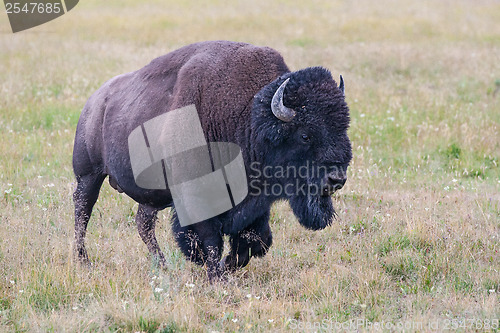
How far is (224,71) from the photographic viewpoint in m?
5.11

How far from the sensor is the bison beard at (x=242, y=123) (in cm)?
475

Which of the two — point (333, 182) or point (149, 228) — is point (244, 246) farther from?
point (149, 228)

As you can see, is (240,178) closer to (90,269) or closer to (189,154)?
(189,154)

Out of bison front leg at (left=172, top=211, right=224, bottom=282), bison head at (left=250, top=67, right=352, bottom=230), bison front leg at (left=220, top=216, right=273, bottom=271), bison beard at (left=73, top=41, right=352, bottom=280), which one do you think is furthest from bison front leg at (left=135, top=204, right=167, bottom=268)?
bison head at (left=250, top=67, right=352, bottom=230)

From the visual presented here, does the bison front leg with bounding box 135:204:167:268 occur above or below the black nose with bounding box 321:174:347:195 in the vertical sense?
below

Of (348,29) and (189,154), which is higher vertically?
(189,154)

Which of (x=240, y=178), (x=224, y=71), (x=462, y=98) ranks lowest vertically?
(x=462, y=98)

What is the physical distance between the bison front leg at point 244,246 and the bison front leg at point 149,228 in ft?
2.96

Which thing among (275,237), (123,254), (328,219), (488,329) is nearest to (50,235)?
(123,254)

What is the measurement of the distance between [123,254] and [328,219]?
2.04 m

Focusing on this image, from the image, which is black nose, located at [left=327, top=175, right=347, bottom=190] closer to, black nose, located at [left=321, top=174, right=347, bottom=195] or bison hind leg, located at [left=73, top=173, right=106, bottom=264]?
black nose, located at [left=321, top=174, right=347, bottom=195]

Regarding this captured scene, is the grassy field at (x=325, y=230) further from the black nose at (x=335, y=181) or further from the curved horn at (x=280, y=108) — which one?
the curved horn at (x=280, y=108)

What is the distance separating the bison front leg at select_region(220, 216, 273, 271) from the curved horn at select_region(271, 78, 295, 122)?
1168 mm

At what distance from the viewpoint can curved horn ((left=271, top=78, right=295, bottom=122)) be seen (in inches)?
183
